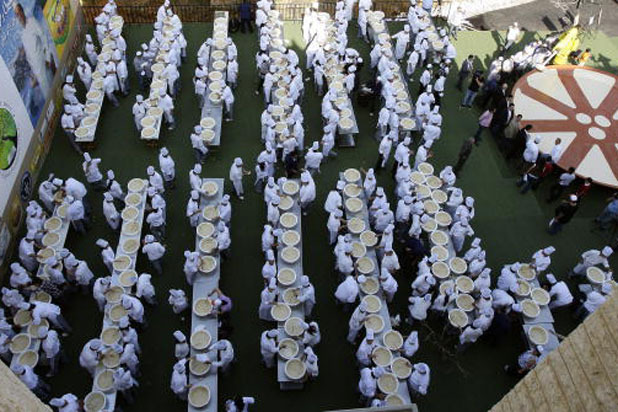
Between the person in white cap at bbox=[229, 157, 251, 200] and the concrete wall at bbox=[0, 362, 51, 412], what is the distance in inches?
320

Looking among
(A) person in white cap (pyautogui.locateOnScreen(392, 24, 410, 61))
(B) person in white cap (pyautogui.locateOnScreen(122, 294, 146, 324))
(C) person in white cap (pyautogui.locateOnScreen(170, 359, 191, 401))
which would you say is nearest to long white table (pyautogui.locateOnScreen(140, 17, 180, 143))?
(B) person in white cap (pyautogui.locateOnScreen(122, 294, 146, 324))

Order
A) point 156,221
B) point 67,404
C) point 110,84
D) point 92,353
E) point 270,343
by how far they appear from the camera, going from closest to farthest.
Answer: point 67,404, point 92,353, point 270,343, point 156,221, point 110,84

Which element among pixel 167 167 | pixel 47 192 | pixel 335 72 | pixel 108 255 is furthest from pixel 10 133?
pixel 335 72

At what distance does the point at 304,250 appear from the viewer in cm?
1371

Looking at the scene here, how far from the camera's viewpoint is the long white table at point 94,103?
15.2 meters

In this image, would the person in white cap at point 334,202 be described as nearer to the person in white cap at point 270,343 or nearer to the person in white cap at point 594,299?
the person in white cap at point 270,343

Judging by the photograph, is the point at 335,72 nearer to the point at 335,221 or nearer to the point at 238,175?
the point at 238,175

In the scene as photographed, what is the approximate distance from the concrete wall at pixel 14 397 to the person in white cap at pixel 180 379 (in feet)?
11.2

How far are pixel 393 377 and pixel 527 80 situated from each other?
503 inches

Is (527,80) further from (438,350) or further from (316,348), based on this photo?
(316,348)

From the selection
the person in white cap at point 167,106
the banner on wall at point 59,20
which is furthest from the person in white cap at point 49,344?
the banner on wall at point 59,20

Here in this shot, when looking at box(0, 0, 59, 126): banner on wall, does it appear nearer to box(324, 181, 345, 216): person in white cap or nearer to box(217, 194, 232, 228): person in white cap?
box(217, 194, 232, 228): person in white cap

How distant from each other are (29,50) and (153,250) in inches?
280

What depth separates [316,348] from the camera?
1193cm
